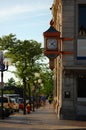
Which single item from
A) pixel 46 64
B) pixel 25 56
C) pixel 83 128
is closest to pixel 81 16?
pixel 83 128

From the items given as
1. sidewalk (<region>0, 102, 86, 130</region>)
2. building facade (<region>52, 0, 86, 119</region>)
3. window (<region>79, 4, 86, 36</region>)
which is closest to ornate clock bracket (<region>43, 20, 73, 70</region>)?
building facade (<region>52, 0, 86, 119</region>)

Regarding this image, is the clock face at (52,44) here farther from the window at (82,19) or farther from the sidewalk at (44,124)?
the sidewalk at (44,124)

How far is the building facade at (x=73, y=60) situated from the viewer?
33531mm

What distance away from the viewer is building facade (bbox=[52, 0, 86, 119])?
33531mm

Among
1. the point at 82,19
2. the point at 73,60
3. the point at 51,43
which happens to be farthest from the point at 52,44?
the point at 82,19

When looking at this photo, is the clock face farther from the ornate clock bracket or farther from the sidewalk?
the sidewalk

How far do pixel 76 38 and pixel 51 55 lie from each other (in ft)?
12.6

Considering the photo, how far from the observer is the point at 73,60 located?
1331 inches

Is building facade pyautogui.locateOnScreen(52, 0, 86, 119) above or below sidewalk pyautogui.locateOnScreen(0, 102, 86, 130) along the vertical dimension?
above

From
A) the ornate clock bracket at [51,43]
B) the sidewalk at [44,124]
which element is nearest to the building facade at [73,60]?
the sidewalk at [44,124]

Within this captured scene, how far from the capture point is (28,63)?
68.5 m

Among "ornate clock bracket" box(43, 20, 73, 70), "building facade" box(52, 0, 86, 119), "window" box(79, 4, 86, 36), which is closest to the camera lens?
"ornate clock bracket" box(43, 20, 73, 70)

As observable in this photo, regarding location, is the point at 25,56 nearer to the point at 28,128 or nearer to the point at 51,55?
the point at 51,55

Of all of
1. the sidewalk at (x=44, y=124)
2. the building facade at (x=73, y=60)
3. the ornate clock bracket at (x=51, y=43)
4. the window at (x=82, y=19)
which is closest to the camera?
the sidewalk at (x=44, y=124)
